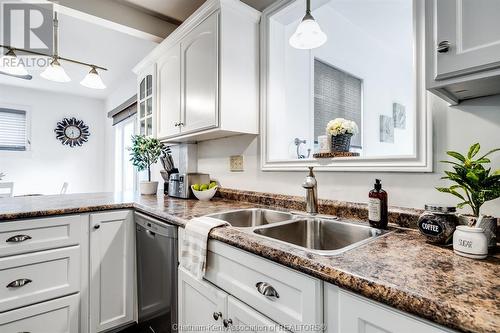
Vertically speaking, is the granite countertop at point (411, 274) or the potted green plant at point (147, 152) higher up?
the potted green plant at point (147, 152)

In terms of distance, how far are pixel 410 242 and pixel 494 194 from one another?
271 mm

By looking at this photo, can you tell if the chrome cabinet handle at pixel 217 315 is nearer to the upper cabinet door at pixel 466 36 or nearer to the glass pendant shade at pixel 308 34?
the upper cabinet door at pixel 466 36

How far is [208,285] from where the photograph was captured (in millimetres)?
1067

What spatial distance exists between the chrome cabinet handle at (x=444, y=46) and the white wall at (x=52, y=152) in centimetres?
576

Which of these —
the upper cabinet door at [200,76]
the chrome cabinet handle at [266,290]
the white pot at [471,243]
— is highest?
the upper cabinet door at [200,76]

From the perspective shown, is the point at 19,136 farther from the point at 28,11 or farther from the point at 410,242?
the point at 410,242

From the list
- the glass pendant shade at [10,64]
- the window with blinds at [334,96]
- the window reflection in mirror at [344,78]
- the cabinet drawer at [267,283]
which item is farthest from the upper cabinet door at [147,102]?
the cabinet drawer at [267,283]

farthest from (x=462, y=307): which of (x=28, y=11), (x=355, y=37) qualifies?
(x=28, y=11)

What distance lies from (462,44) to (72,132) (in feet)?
19.0

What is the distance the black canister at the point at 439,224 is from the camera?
0.83m

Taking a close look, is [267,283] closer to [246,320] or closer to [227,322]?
[246,320]

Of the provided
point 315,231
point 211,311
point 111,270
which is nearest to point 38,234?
point 111,270

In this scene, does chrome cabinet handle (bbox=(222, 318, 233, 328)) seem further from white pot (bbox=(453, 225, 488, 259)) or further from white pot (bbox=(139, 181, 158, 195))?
white pot (bbox=(139, 181, 158, 195))

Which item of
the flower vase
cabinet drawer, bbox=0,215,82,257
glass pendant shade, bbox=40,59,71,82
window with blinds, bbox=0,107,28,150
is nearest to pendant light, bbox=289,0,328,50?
the flower vase
